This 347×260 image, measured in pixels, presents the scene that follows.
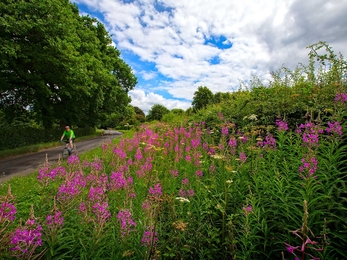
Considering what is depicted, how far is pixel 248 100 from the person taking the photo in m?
8.34

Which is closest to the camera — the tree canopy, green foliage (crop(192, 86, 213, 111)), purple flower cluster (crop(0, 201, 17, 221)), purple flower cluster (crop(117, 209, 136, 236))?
purple flower cluster (crop(0, 201, 17, 221))

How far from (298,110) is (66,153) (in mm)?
12197

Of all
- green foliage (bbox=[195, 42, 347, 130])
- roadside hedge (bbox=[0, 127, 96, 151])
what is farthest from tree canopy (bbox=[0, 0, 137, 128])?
green foliage (bbox=[195, 42, 347, 130])

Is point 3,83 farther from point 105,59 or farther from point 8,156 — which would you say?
point 105,59

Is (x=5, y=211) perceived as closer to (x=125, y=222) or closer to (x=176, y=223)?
(x=125, y=222)

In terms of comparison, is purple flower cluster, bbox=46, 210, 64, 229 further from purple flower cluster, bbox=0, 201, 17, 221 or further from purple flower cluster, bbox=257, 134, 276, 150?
purple flower cluster, bbox=257, 134, 276, 150

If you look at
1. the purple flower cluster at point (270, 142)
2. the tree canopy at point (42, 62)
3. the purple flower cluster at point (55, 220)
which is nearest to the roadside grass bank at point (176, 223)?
the purple flower cluster at point (55, 220)

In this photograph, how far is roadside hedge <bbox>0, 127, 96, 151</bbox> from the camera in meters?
15.1

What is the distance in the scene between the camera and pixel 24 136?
1733 centimetres

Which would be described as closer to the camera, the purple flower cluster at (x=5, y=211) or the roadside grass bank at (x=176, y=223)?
the purple flower cluster at (x=5, y=211)

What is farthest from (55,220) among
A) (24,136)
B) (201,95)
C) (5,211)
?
(201,95)

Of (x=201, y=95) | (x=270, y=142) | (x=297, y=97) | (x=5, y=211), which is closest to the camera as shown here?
(x=5, y=211)

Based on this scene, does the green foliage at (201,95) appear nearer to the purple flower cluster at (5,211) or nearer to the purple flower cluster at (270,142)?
the purple flower cluster at (270,142)

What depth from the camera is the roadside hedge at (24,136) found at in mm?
15149
